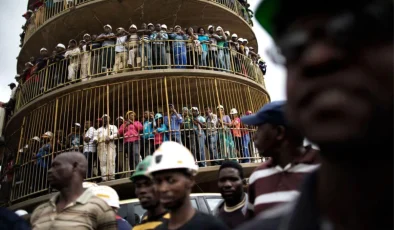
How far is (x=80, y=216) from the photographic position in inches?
120

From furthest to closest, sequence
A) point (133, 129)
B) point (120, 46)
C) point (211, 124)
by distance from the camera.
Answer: point (120, 46)
point (211, 124)
point (133, 129)

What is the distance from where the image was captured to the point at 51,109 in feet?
35.9

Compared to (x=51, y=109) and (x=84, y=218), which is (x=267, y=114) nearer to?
(x=84, y=218)

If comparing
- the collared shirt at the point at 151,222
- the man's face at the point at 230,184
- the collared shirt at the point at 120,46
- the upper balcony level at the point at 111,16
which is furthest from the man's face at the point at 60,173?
the upper balcony level at the point at 111,16

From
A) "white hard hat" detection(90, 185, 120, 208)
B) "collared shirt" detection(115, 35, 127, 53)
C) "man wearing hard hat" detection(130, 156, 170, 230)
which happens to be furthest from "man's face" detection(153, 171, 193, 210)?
"collared shirt" detection(115, 35, 127, 53)

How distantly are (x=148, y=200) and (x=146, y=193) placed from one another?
0.08m

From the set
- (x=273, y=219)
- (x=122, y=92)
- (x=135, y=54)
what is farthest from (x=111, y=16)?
(x=273, y=219)

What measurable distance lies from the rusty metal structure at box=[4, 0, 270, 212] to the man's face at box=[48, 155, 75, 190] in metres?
5.53

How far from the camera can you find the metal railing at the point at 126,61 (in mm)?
10508

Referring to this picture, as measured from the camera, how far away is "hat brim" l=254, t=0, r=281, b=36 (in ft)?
3.10

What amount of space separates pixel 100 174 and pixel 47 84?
11.8 ft

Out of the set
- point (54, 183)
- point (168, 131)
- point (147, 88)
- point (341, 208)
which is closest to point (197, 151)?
point (168, 131)

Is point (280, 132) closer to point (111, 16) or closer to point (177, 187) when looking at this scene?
point (177, 187)

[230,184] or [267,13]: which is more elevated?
[267,13]
